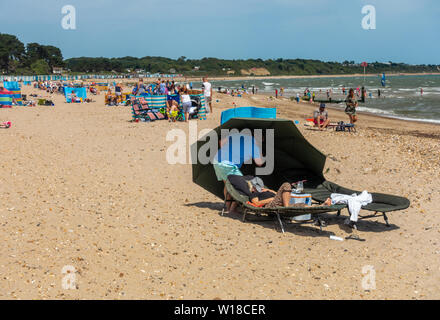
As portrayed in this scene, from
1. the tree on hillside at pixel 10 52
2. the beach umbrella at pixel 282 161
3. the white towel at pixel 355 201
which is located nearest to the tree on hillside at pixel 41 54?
the tree on hillside at pixel 10 52

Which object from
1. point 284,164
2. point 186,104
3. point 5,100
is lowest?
point 284,164

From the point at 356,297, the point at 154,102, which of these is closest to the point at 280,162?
the point at 356,297

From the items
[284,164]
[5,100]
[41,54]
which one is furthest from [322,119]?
[41,54]

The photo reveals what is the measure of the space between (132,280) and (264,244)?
1.96 m

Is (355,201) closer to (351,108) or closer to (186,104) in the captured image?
(186,104)

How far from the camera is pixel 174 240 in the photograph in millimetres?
5773

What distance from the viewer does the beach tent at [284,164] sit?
23.4 ft

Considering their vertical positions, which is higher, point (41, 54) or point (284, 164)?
point (41, 54)

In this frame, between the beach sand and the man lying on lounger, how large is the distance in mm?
369

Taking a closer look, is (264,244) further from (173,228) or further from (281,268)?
(173,228)

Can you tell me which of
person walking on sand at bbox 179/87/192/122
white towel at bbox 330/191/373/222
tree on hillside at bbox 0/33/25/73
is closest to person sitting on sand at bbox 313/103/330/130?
person walking on sand at bbox 179/87/192/122

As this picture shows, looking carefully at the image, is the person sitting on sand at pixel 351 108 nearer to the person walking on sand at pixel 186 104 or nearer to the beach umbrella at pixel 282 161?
the person walking on sand at pixel 186 104

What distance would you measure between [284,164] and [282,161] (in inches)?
2.5

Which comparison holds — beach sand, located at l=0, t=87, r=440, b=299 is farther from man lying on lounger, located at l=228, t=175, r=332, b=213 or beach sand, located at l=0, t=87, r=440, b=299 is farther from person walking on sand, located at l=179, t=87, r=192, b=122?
person walking on sand, located at l=179, t=87, r=192, b=122
